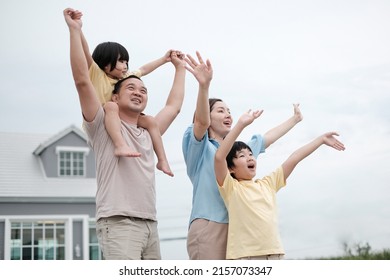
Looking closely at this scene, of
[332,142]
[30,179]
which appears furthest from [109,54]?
[30,179]

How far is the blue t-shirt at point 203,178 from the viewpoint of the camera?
1.72 metres

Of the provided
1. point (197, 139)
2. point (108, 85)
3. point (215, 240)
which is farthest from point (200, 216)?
point (108, 85)

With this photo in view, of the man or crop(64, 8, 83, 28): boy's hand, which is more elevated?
crop(64, 8, 83, 28): boy's hand

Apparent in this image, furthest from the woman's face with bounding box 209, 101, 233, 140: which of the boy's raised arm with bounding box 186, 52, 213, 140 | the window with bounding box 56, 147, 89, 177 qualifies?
the window with bounding box 56, 147, 89, 177

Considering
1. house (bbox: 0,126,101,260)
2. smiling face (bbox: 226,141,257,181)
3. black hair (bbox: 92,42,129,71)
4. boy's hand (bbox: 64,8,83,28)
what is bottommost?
house (bbox: 0,126,101,260)

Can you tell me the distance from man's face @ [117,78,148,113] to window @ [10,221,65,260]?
3538 mm

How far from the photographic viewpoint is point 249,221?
5.49 feet

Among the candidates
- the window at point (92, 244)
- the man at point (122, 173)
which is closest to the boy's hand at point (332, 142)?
the man at point (122, 173)

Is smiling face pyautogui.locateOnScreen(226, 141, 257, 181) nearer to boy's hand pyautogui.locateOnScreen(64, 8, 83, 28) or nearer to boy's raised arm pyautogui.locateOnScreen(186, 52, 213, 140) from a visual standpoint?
boy's raised arm pyautogui.locateOnScreen(186, 52, 213, 140)

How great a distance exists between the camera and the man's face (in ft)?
5.22

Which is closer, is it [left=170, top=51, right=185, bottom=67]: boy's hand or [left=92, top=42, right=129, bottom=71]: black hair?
[left=92, top=42, right=129, bottom=71]: black hair

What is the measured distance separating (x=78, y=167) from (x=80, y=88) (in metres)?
4.91

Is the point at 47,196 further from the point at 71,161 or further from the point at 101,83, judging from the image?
the point at 101,83
